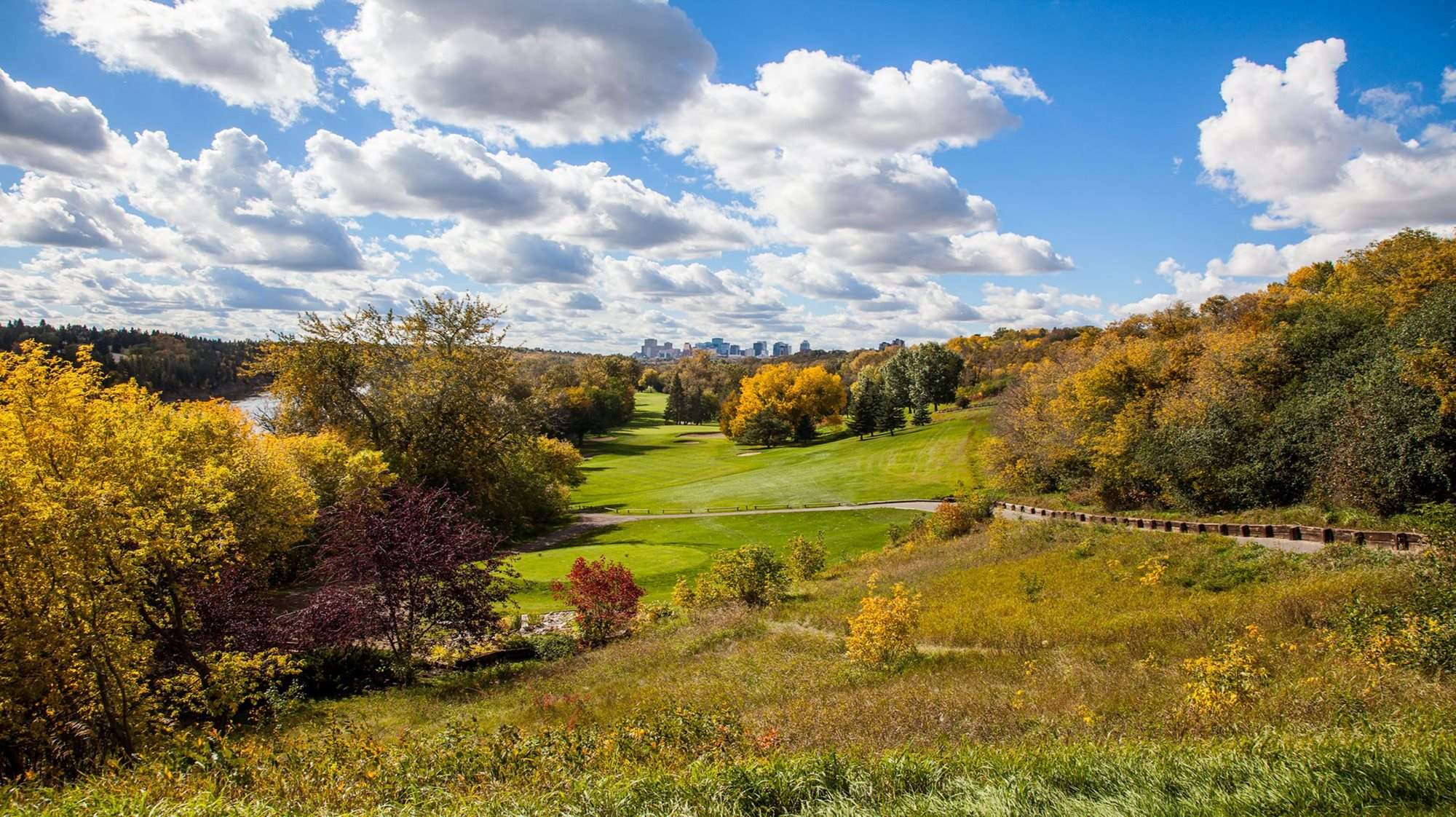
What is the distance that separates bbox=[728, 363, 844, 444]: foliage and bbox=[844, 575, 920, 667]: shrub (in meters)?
66.5

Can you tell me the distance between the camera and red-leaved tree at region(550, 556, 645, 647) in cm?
1792

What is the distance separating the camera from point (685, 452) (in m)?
80.1

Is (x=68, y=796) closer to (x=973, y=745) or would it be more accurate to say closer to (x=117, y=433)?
(x=117, y=433)

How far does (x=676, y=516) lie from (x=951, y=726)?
38885 millimetres

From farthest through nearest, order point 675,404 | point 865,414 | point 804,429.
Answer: point 675,404 → point 804,429 → point 865,414

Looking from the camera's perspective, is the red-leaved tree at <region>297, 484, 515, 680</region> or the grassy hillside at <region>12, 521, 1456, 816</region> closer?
the grassy hillside at <region>12, 521, 1456, 816</region>

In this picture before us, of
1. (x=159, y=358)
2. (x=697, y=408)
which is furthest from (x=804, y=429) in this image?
(x=159, y=358)

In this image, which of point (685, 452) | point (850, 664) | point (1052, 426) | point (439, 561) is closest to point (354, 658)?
point (439, 561)

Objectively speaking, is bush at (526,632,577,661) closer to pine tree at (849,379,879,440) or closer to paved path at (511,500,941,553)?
paved path at (511,500,941,553)

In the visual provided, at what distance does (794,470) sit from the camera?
2346 inches

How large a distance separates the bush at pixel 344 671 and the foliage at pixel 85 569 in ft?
10.6

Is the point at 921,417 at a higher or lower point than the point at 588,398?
lower

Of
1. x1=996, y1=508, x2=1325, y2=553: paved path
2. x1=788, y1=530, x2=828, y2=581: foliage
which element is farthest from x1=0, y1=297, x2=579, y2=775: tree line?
x1=996, y1=508, x2=1325, y2=553: paved path

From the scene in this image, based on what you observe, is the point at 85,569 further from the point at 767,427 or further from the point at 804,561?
the point at 767,427
